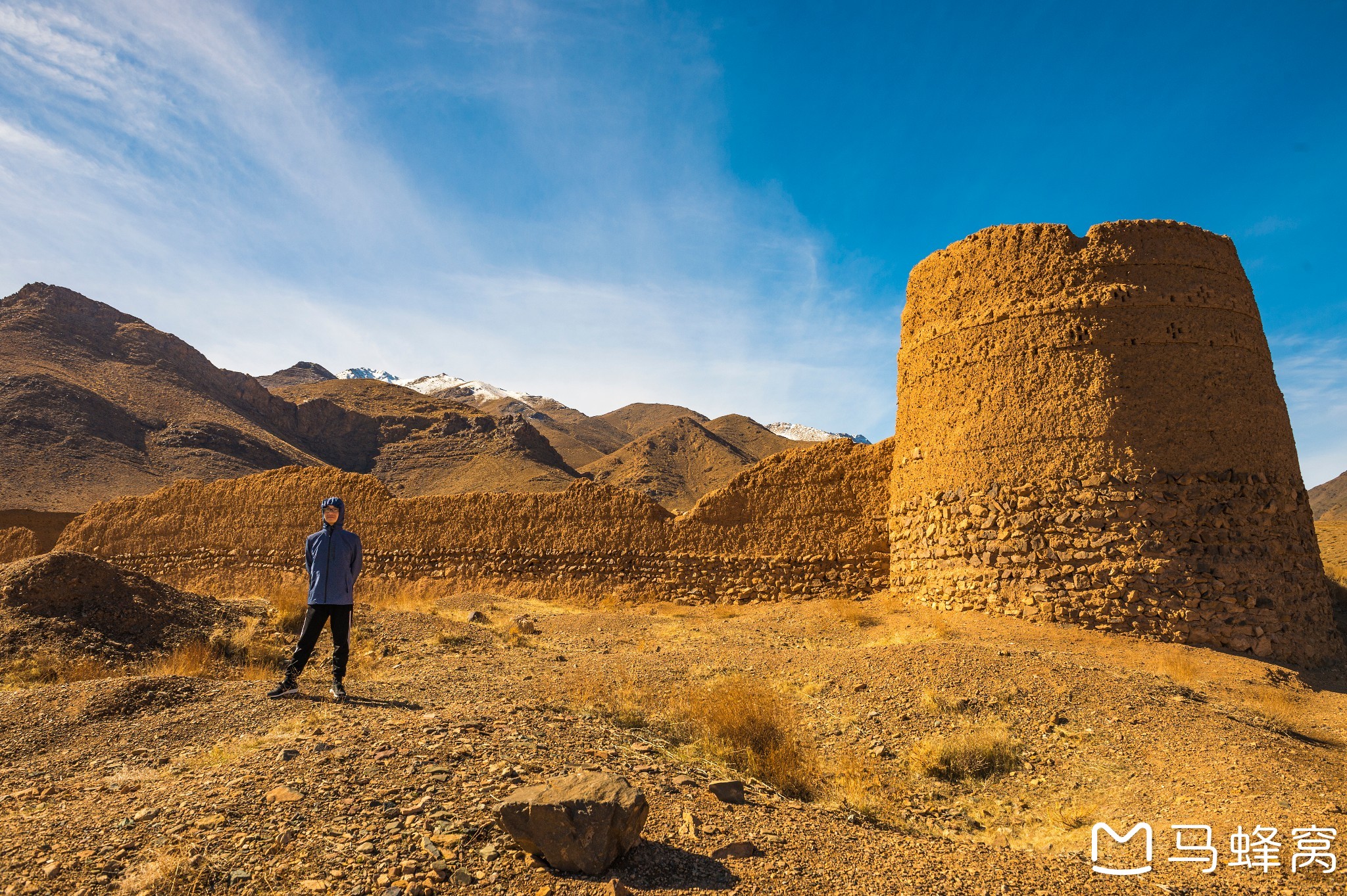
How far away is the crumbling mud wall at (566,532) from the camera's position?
13430 mm

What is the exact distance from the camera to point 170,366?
158ft

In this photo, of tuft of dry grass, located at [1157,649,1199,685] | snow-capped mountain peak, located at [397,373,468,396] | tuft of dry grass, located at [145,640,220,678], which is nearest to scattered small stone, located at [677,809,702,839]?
tuft of dry grass, located at [145,640,220,678]

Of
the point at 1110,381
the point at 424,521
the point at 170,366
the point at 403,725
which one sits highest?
the point at 170,366

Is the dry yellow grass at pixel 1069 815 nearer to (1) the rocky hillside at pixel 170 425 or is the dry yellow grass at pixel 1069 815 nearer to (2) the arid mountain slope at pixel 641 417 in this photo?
(1) the rocky hillside at pixel 170 425

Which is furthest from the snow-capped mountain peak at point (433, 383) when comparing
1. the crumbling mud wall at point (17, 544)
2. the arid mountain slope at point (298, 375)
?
the crumbling mud wall at point (17, 544)

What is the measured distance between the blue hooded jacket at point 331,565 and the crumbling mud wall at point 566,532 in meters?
8.68

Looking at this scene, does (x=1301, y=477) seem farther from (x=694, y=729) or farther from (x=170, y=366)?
(x=170, y=366)

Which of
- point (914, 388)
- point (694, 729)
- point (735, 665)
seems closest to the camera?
point (694, 729)

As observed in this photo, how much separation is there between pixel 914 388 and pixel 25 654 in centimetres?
1209

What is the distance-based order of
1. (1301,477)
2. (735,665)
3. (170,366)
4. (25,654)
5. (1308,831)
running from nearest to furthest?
1. (1308,831)
2. (25,654)
3. (735,665)
4. (1301,477)
5. (170,366)

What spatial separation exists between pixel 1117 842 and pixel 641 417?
83.8m

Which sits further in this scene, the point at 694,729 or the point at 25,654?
the point at 25,654

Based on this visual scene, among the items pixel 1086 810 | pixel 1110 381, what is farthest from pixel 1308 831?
pixel 1110 381

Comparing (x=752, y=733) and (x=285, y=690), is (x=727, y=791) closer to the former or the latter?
(x=752, y=733)
